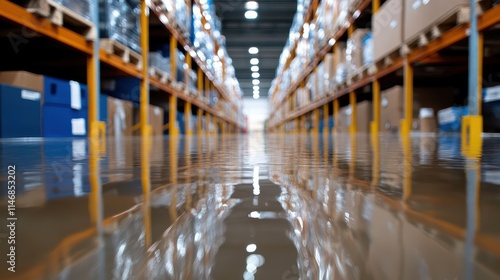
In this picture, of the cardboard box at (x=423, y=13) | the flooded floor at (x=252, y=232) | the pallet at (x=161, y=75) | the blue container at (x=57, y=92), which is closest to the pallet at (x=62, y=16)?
the blue container at (x=57, y=92)

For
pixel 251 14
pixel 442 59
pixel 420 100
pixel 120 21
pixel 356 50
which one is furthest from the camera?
pixel 251 14

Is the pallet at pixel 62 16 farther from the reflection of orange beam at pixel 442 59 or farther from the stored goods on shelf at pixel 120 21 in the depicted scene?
the reflection of orange beam at pixel 442 59

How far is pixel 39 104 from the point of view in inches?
119

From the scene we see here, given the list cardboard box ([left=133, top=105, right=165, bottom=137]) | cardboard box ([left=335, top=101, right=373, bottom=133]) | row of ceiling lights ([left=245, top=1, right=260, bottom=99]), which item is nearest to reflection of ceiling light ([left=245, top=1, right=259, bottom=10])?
row of ceiling lights ([left=245, top=1, right=260, bottom=99])

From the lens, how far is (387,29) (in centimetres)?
411

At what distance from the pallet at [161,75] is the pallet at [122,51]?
1.40 ft

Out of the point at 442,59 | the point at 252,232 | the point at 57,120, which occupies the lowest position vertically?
the point at 252,232

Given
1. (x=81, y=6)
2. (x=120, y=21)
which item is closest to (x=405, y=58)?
(x=120, y=21)

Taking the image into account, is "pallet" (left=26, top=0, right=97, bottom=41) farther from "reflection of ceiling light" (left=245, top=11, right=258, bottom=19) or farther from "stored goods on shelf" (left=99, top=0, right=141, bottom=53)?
"reflection of ceiling light" (left=245, top=11, right=258, bottom=19)

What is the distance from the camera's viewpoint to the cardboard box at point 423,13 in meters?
2.88

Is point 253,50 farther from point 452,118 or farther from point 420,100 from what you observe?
point 452,118

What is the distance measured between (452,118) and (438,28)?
109cm

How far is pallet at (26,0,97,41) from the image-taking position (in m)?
2.51

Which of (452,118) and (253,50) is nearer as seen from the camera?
(452,118)
